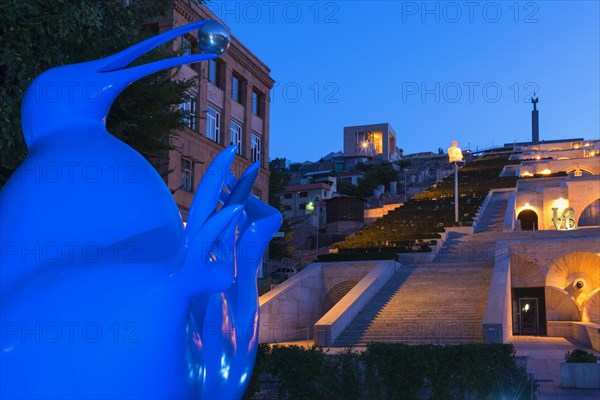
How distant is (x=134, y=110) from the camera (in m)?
12.3

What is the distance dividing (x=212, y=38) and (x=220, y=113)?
2831 centimetres

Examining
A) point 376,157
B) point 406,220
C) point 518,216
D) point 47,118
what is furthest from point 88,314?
point 376,157

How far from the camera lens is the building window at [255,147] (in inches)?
1448

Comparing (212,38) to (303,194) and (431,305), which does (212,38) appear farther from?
(303,194)

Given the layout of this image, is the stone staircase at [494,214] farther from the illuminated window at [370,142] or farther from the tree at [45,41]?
the illuminated window at [370,142]

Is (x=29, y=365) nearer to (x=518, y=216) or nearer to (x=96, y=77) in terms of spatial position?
(x=96, y=77)

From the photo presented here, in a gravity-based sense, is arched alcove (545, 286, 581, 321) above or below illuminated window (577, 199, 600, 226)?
below

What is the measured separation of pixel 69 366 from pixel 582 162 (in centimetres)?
6137

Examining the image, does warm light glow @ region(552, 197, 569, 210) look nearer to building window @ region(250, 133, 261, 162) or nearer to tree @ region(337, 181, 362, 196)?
building window @ region(250, 133, 261, 162)

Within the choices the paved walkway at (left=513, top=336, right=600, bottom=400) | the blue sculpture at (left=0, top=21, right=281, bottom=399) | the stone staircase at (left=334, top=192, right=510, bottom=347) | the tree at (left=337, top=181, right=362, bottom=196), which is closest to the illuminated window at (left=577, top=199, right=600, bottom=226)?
the stone staircase at (left=334, top=192, right=510, bottom=347)

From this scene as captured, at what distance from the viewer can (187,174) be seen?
96.6 feet

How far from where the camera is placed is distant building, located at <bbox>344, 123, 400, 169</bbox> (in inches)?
4764

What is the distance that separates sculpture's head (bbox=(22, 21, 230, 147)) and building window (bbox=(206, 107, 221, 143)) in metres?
26.8

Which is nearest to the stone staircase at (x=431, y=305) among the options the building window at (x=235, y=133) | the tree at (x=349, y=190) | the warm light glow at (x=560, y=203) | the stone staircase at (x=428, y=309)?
the stone staircase at (x=428, y=309)
